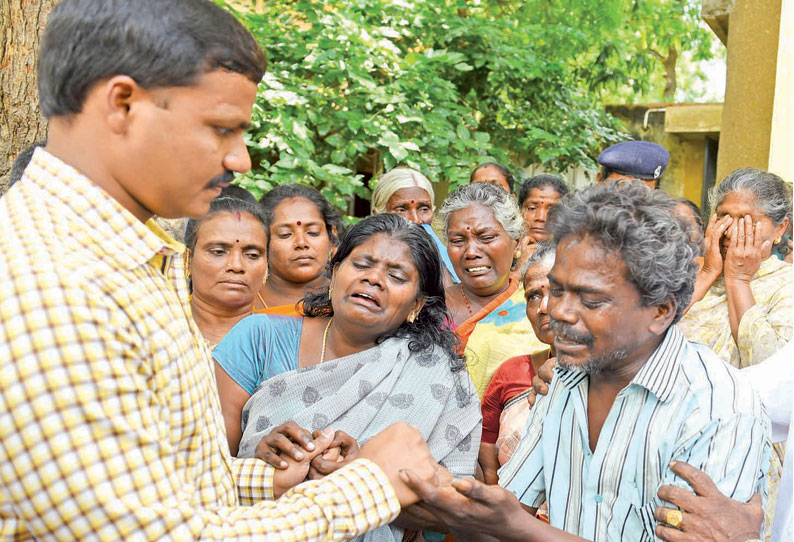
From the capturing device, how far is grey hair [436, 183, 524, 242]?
473 cm

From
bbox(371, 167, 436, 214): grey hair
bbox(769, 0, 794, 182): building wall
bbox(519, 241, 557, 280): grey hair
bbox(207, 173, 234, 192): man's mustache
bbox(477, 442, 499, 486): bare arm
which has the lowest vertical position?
bbox(477, 442, 499, 486): bare arm

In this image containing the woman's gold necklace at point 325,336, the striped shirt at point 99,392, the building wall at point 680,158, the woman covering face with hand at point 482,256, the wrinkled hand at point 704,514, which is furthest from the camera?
the building wall at point 680,158

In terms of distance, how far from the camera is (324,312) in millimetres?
3406

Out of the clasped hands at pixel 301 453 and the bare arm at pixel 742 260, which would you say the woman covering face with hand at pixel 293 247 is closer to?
the clasped hands at pixel 301 453

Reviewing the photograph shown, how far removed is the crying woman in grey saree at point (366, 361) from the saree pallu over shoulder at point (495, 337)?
26.7 inches

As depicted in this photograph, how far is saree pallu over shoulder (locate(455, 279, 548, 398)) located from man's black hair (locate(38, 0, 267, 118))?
2740 mm

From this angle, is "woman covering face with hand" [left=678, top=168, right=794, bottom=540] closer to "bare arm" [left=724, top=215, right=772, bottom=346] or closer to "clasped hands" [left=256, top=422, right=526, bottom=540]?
"bare arm" [left=724, top=215, right=772, bottom=346]

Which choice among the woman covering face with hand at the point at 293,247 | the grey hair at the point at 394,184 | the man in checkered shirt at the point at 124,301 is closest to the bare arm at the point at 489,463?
the man in checkered shirt at the point at 124,301

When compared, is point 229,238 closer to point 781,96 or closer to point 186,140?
point 186,140

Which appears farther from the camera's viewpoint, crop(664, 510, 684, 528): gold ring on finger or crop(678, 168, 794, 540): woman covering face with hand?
crop(678, 168, 794, 540): woman covering face with hand

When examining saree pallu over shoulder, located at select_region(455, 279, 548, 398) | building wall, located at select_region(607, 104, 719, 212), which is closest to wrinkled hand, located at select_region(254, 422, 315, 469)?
saree pallu over shoulder, located at select_region(455, 279, 548, 398)

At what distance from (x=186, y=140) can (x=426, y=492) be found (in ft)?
3.55

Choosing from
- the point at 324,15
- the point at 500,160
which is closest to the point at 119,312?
the point at 324,15

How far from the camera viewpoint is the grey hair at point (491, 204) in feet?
15.5
